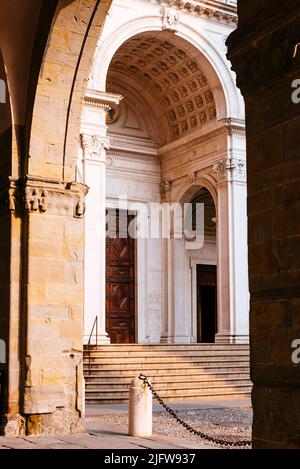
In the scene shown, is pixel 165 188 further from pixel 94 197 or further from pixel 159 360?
pixel 159 360

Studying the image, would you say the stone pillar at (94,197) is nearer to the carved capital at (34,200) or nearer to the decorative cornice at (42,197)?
the decorative cornice at (42,197)

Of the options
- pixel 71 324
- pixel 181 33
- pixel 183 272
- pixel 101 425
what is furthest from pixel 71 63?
pixel 183 272

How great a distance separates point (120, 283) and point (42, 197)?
1431cm

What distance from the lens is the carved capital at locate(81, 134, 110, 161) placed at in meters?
18.8

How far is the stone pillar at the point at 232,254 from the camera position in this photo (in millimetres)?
20234

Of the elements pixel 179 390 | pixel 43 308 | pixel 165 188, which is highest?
pixel 165 188

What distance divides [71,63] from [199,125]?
13793mm

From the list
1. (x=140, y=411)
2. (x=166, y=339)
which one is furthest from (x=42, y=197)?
(x=166, y=339)

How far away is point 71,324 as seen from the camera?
344 inches

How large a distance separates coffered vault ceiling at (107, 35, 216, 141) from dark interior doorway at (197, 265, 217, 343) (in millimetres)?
5002

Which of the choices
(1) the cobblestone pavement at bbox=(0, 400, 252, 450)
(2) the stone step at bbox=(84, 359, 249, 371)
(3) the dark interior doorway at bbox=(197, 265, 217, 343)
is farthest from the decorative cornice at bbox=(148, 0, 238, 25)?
(1) the cobblestone pavement at bbox=(0, 400, 252, 450)

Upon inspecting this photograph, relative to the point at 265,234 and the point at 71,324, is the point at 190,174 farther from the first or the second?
the point at 265,234

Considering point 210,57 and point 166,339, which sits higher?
point 210,57

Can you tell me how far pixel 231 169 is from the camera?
67.8ft
